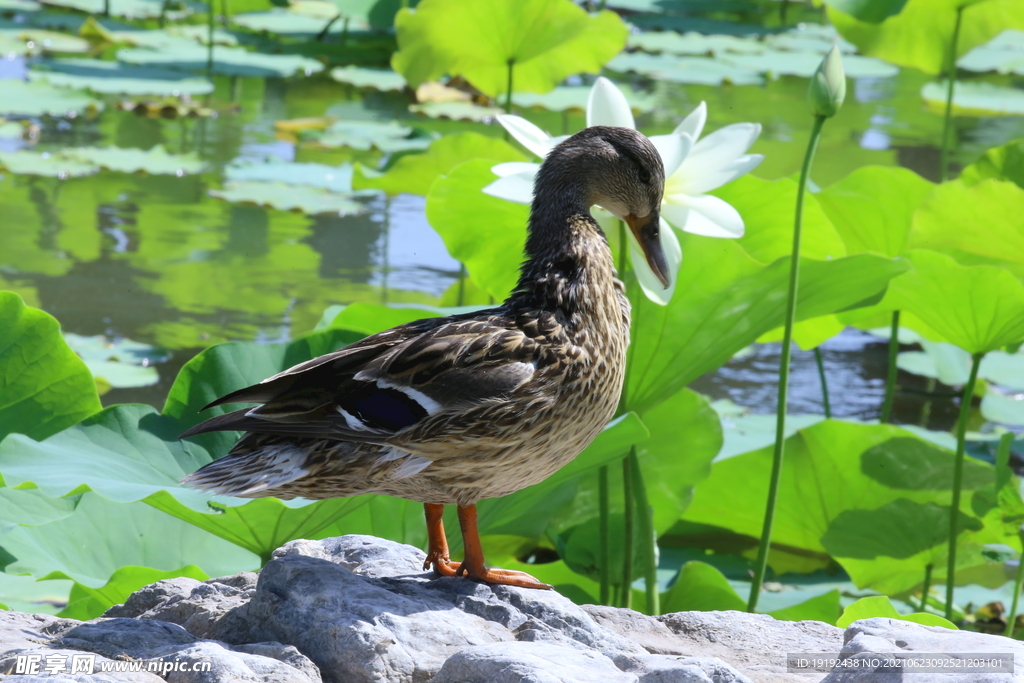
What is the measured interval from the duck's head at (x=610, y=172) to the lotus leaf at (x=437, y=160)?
1125 millimetres

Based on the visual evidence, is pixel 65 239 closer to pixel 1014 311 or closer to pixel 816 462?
pixel 816 462

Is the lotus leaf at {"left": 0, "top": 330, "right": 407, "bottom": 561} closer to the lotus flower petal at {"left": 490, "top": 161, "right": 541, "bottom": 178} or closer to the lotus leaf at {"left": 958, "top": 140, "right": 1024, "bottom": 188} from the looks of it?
the lotus flower petal at {"left": 490, "top": 161, "right": 541, "bottom": 178}

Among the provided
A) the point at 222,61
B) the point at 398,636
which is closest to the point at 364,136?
the point at 222,61

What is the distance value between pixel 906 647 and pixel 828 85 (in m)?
1.21

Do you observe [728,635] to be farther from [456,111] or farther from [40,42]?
[40,42]

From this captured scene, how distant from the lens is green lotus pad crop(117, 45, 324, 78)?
8.27 m

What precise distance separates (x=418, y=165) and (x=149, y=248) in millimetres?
2296

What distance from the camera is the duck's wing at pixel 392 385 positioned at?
1780mm

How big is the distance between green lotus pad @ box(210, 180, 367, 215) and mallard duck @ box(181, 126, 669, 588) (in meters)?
3.75

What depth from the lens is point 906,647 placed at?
1.66 metres

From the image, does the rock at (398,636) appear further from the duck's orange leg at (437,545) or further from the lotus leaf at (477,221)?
the lotus leaf at (477,221)

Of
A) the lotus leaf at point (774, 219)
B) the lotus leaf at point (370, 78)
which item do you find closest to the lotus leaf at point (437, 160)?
the lotus leaf at point (774, 219)

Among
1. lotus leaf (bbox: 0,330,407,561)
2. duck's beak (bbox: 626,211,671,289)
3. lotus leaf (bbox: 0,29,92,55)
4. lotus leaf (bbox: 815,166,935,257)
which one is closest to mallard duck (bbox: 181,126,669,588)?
duck's beak (bbox: 626,211,671,289)

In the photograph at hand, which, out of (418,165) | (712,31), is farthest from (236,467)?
(712,31)
